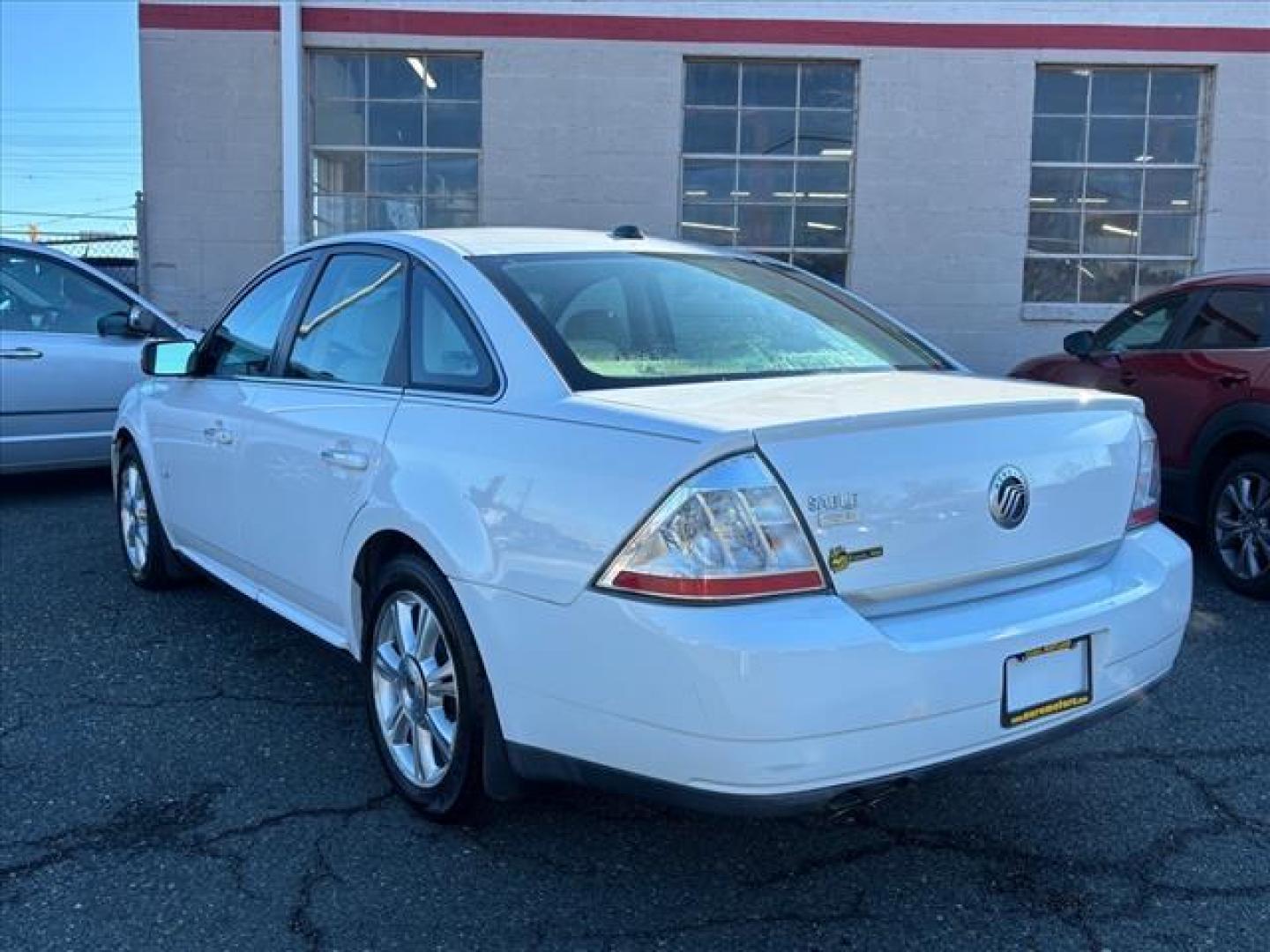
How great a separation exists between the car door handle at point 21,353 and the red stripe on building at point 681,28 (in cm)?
457

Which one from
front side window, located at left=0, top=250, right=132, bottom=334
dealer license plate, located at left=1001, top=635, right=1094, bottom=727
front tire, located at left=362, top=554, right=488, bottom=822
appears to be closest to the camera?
dealer license plate, located at left=1001, top=635, right=1094, bottom=727

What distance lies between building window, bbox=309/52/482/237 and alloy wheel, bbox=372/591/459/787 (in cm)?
Answer: 821

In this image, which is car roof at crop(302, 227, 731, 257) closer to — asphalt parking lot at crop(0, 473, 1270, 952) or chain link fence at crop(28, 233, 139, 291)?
asphalt parking lot at crop(0, 473, 1270, 952)

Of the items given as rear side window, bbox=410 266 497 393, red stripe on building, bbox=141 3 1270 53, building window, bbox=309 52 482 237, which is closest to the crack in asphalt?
rear side window, bbox=410 266 497 393

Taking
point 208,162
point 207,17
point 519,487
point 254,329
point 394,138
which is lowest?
point 519,487

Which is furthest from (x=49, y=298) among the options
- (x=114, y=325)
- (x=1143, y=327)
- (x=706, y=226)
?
(x=1143, y=327)

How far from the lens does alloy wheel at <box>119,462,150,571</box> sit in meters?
5.52

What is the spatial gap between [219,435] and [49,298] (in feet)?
13.5

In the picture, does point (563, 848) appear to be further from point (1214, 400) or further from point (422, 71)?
point (422, 71)

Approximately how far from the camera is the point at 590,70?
10.8 metres

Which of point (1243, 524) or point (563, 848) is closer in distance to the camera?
point (563, 848)

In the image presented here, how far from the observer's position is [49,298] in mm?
7801

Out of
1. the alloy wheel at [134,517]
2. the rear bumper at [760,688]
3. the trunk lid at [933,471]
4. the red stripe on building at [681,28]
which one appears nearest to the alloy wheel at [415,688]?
the rear bumper at [760,688]

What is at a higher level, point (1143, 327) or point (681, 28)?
point (681, 28)
